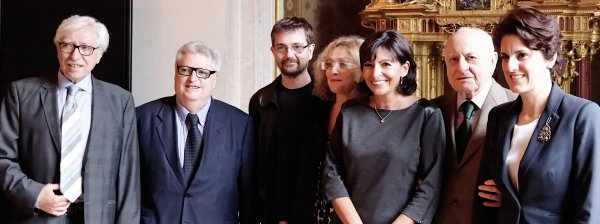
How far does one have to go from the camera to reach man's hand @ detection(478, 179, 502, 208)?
2.41m

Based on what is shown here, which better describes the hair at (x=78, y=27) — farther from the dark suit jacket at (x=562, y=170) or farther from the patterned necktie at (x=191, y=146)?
the dark suit jacket at (x=562, y=170)

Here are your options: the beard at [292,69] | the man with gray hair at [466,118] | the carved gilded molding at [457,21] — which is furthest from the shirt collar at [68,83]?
the carved gilded molding at [457,21]

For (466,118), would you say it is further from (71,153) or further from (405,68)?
(71,153)

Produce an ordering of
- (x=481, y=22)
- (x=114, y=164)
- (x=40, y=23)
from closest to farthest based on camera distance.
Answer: (x=114, y=164)
(x=40, y=23)
(x=481, y=22)

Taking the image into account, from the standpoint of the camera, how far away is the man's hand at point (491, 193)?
2406 millimetres

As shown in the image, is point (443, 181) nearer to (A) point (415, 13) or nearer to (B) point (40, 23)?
(B) point (40, 23)

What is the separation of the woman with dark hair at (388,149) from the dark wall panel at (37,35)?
2084 mm

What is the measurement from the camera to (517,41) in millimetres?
2289

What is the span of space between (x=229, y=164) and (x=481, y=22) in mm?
3766

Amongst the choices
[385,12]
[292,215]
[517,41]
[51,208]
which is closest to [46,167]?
[51,208]

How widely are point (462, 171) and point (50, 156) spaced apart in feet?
5.04

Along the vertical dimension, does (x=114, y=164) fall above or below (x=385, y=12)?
below

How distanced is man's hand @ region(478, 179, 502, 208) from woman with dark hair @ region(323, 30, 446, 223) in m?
0.25

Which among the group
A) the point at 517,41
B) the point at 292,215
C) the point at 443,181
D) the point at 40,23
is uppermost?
the point at 40,23
